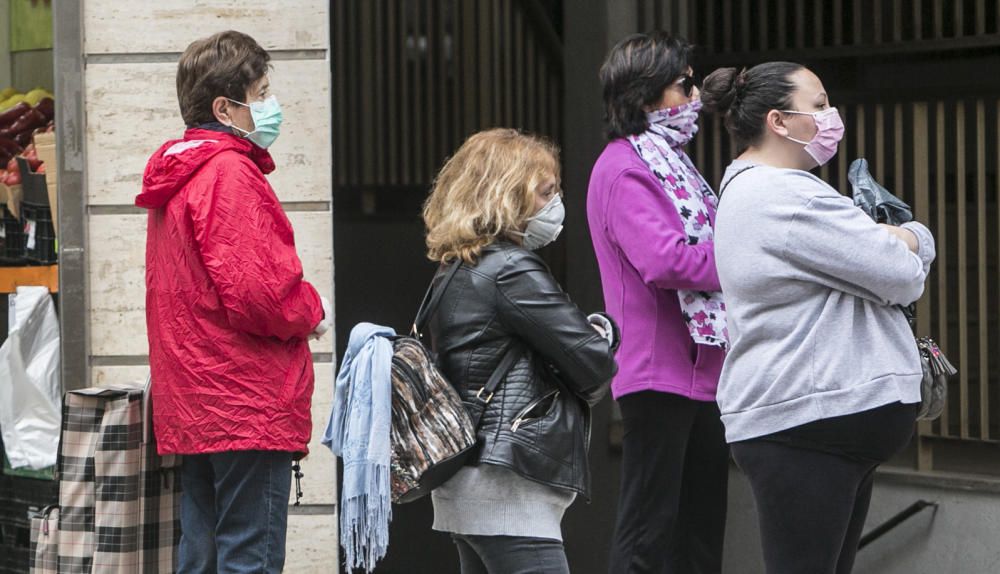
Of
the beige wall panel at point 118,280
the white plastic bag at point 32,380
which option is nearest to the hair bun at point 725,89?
the beige wall panel at point 118,280

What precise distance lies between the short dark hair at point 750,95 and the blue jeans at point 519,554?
109 centimetres

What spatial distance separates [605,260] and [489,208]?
0.94 m

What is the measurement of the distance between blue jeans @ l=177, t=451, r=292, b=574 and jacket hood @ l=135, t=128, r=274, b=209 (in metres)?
0.71

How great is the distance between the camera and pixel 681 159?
14.0 ft

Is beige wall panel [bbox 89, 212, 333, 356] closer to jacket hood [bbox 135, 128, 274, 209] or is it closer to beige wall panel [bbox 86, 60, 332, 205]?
beige wall panel [bbox 86, 60, 332, 205]

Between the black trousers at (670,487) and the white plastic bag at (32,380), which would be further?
the white plastic bag at (32,380)

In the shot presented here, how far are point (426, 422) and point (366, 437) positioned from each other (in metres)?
0.14

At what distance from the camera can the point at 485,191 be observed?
3443mm

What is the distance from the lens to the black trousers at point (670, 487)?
4.05m

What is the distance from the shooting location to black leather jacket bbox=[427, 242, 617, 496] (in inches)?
131

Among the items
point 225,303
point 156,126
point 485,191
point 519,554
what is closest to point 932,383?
point 519,554

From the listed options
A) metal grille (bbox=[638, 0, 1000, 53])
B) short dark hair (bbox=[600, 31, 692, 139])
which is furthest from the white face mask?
metal grille (bbox=[638, 0, 1000, 53])

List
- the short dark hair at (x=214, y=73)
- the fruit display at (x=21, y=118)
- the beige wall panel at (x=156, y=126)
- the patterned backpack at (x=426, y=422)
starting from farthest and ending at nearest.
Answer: the fruit display at (x=21, y=118)
the beige wall panel at (x=156, y=126)
the short dark hair at (x=214, y=73)
the patterned backpack at (x=426, y=422)

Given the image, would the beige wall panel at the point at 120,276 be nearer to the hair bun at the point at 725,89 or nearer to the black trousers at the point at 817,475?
the hair bun at the point at 725,89
